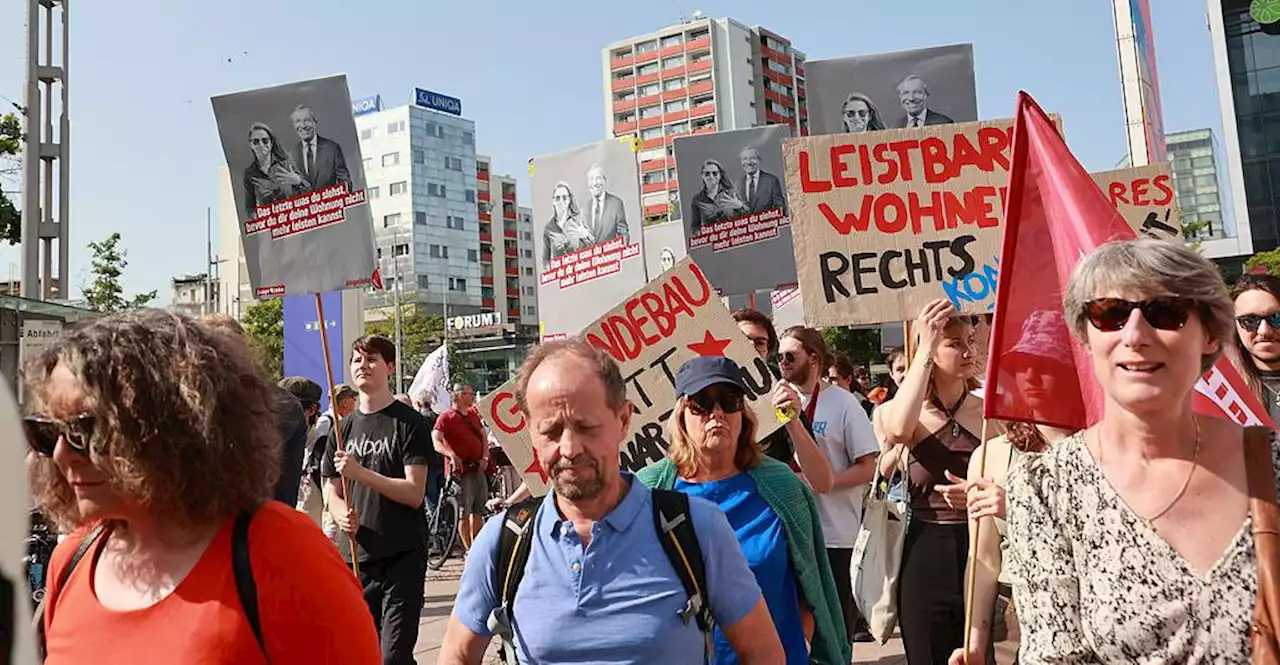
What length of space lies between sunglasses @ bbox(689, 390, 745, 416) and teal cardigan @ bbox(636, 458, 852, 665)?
213mm

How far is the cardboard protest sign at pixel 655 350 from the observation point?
4476mm

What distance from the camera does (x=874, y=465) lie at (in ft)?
16.4

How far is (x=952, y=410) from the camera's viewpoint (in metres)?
4.17

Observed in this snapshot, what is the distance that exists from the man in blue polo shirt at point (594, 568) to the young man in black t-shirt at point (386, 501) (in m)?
2.70

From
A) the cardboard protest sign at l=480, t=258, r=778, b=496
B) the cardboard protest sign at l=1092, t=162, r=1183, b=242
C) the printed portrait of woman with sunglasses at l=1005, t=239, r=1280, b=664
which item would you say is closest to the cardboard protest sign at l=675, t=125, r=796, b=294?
the cardboard protest sign at l=1092, t=162, r=1183, b=242

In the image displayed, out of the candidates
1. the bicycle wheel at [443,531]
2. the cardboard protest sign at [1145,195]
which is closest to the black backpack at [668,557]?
the cardboard protest sign at [1145,195]

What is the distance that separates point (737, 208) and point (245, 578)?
869 cm

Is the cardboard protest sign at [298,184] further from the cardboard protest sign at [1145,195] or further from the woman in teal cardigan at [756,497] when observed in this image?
the cardboard protest sign at [1145,195]

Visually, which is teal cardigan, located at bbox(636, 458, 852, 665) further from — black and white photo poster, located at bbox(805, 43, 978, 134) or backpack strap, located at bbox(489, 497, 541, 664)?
black and white photo poster, located at bbox(805, 43, 978, 134)

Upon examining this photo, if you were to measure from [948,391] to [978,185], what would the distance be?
0.94 m

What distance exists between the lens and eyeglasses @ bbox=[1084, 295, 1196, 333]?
6.63 feet

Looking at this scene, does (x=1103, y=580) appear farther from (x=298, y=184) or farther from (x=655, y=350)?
(x=298, y=184)

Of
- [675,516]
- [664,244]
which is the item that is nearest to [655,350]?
[675,516]

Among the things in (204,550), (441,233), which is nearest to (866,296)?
(204,550)
